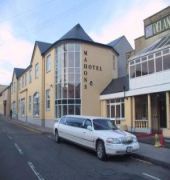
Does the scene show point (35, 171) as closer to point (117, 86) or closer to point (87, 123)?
point (87, 123)

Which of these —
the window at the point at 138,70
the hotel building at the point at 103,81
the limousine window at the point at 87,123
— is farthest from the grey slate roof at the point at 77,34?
the limousine window at the point at 87,123

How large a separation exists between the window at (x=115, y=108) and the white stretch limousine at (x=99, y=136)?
35.2 feet

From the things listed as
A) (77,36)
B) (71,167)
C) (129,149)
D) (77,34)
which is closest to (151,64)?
(77,36)

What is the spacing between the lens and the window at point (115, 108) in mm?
27850

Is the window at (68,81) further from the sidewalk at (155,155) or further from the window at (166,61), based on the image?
the sidewalk at (155,155)

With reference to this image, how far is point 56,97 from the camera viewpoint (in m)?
31.7

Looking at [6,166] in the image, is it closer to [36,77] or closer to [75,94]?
[75,94]

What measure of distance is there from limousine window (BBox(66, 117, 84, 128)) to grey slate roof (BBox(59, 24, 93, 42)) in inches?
582

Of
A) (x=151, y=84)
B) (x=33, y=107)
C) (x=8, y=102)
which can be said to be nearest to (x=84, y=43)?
(x=151, y=84)

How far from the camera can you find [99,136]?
13.1 metres

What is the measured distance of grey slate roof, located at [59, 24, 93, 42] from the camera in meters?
31.4

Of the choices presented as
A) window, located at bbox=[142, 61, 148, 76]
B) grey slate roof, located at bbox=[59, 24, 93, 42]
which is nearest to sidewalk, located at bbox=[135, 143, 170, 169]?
window, located at bbox=[142, 61, 148, 76]

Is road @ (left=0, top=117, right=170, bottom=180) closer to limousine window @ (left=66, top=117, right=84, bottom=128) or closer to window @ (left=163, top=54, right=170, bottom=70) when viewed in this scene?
limousine window @ (left=66, top=117, right=84, bottom=128)

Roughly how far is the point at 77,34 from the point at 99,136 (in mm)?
20514
